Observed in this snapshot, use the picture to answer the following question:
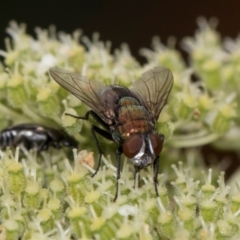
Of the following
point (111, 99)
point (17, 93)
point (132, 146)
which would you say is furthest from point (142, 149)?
point (17, 93)

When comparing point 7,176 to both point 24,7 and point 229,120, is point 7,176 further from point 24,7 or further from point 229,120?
point 24,7

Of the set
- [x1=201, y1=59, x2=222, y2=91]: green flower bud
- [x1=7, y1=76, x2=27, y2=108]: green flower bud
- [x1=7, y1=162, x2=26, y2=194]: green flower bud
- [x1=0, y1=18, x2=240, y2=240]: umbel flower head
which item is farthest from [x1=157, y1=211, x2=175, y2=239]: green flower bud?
[x1=201, y1=59, x2=222, y2=91]: green flower bud

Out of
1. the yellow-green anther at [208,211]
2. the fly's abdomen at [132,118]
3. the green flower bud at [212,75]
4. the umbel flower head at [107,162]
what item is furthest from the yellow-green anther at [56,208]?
the green flower bud at [212,75]

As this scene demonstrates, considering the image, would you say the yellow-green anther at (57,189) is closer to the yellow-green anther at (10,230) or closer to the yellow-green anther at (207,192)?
the yellow-green anther at (10,230)

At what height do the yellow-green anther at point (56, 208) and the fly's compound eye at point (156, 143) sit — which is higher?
the fly's compound eye at point (156, 143)

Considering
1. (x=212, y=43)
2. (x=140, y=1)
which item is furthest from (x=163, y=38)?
(x=212, y=43)

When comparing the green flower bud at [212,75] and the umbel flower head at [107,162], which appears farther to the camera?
the green flower bud at [212,75]

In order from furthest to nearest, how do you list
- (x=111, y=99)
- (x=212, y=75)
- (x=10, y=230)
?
1. (x=212, y=75)
2. (x=111, y=99)
3. (x=10, y=230)

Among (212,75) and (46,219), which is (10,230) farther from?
(212,75)
